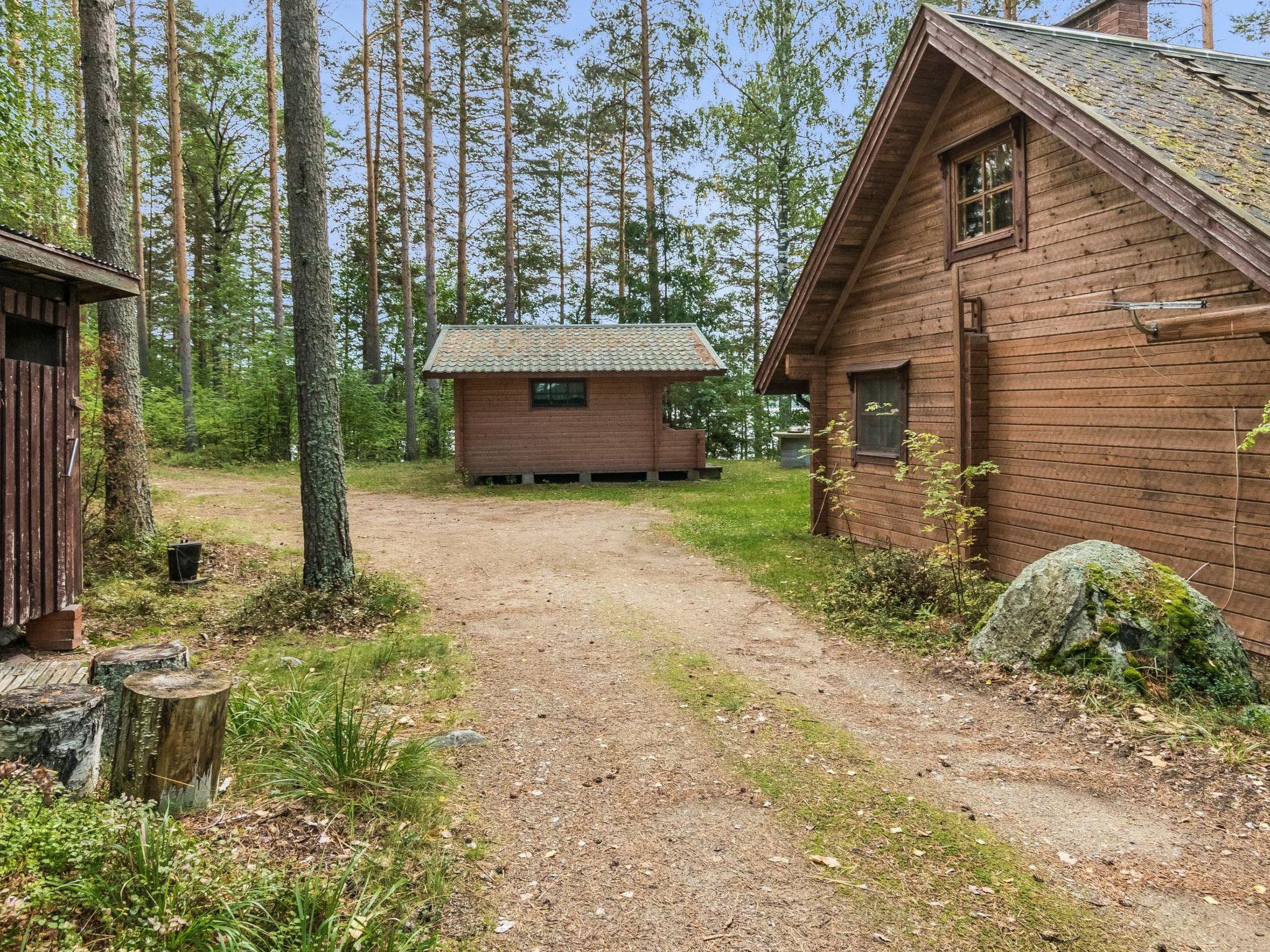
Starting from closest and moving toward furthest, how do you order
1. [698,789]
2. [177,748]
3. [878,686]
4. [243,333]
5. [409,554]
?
[177,748] < [698,789] < [878,686] < [409,554] < [243,333]

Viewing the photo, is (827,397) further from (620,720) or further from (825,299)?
(620,720)

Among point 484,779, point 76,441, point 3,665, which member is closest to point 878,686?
point 484,779

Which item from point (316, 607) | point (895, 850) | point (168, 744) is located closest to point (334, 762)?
point (168, 744)

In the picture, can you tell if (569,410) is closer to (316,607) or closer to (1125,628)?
(316,607)

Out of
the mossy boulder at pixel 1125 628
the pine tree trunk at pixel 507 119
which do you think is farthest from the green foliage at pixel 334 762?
the pine tree trunk at pixel 507 119

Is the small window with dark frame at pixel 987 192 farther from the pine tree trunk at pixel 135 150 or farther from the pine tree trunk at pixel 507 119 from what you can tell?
the pine tree trunk at pixel 135 150

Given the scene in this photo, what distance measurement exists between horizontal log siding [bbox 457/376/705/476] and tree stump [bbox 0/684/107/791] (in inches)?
613

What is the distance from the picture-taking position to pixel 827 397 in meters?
11.6

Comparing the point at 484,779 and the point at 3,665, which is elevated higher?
the point at 3,665

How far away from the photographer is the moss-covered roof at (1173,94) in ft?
17.9

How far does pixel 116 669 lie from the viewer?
391 cm

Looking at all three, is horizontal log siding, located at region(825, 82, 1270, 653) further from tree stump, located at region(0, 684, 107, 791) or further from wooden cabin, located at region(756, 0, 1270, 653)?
tree stump, located at region(0, 684, 107, 791)

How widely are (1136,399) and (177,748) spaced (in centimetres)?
730

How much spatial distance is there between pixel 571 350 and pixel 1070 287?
13887 millimetres
